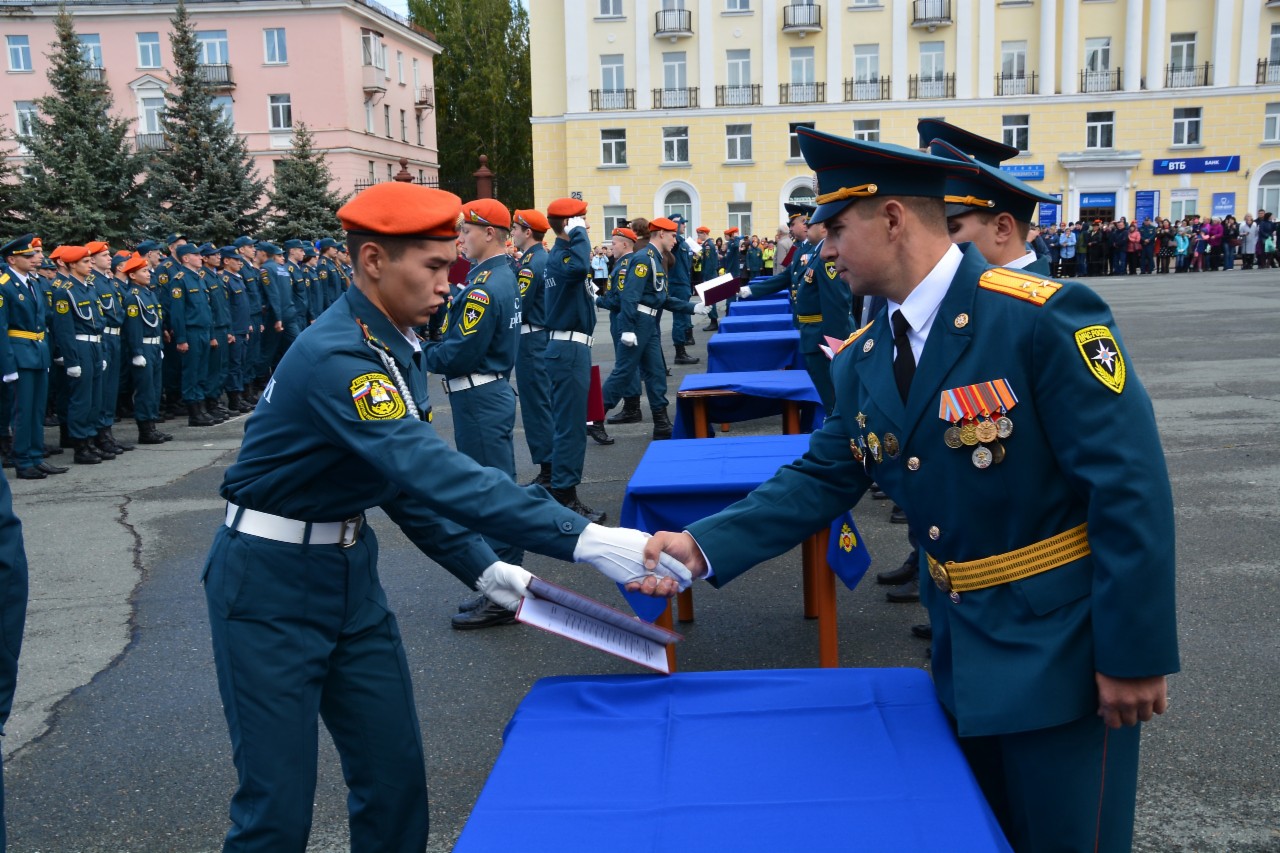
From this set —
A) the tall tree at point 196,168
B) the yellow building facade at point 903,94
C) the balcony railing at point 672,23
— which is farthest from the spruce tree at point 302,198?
the balcony railing at point 672,23

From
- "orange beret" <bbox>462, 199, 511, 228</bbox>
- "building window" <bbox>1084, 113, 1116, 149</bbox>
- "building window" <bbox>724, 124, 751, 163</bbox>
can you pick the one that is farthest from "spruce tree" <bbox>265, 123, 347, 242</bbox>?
"orange beret" <bbox>462, 199, 511, 228</bbox>

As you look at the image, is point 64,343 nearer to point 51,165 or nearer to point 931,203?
point 931,203

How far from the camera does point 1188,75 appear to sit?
150 feet

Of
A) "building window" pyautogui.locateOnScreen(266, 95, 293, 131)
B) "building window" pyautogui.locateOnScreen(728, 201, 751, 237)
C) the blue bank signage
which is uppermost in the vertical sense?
"building window" pyautogui.locateOnScreen(266, 95, 293, 131)

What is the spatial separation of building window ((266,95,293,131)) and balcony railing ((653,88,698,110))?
1875 cm

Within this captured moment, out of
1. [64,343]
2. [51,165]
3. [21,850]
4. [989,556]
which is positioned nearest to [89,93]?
[51,165]

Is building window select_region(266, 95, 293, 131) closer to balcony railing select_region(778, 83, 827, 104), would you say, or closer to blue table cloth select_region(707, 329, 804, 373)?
balcony railing select_region(778, 83, 827, 104)

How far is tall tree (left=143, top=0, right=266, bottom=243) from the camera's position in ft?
109

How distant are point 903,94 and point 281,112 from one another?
29.4 metres

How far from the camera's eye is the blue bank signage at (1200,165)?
45.4 metres

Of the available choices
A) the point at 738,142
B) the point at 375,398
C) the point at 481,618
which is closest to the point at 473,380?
the point at 481,618

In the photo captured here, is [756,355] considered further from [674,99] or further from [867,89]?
[867,89]

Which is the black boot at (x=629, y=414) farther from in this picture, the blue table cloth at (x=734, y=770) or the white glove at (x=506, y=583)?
the blue table cloth at (x=734, y=770)

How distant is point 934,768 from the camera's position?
221 cm
